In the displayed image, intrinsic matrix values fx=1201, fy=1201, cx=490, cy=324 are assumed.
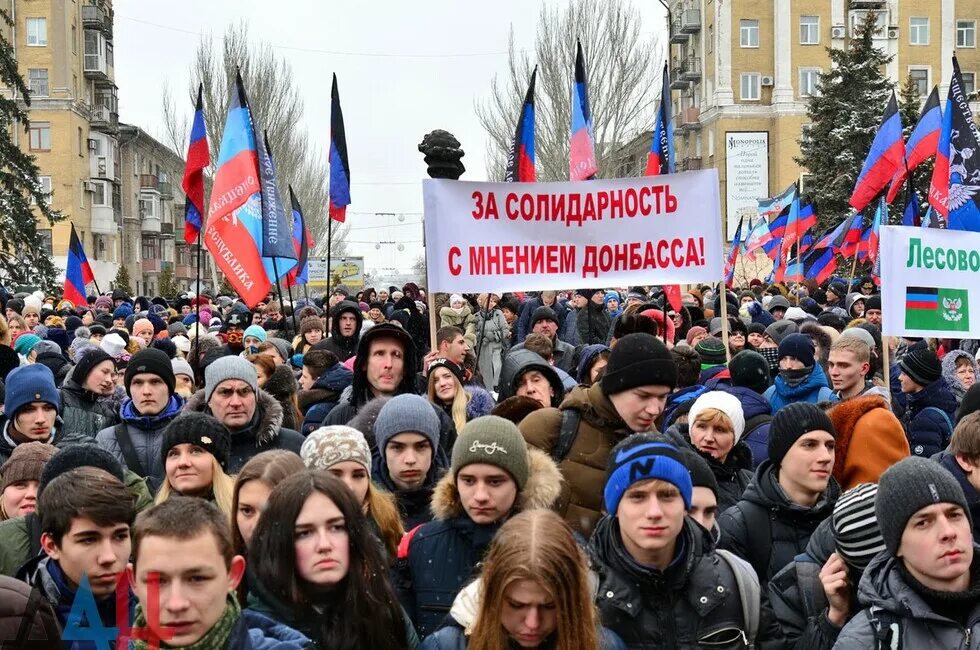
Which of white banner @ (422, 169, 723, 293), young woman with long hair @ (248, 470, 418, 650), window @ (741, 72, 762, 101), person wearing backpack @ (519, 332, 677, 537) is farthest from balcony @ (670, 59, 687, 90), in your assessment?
young woman with long hair @ (248, 470, 418, 650)

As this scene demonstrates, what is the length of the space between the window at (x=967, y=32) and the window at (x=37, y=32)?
47259 mm

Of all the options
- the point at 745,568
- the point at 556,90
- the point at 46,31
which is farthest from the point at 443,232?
the point at 46,31

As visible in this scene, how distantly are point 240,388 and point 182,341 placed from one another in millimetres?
6187

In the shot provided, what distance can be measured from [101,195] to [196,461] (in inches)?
2596

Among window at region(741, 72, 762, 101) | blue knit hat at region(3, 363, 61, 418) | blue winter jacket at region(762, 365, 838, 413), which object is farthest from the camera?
window at region(741, 72, 762, 101)

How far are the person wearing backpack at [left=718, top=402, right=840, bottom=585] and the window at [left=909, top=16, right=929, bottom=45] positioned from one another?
62858 mm

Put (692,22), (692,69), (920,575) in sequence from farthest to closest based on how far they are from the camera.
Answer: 1. (692,69)
2. (692,22)
3. (920,575)

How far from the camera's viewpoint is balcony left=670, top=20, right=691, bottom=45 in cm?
6744

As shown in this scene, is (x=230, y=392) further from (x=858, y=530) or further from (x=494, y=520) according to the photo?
(x=858, y=530)

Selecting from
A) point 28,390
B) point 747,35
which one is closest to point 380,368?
point 28,390

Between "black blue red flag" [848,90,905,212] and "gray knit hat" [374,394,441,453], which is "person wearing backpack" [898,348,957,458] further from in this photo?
"black blue red flag" [848,90,905,212]

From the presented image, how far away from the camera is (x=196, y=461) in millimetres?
4938

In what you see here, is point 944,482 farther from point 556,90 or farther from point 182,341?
point 556,90

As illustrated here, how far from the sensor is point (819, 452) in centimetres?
452
